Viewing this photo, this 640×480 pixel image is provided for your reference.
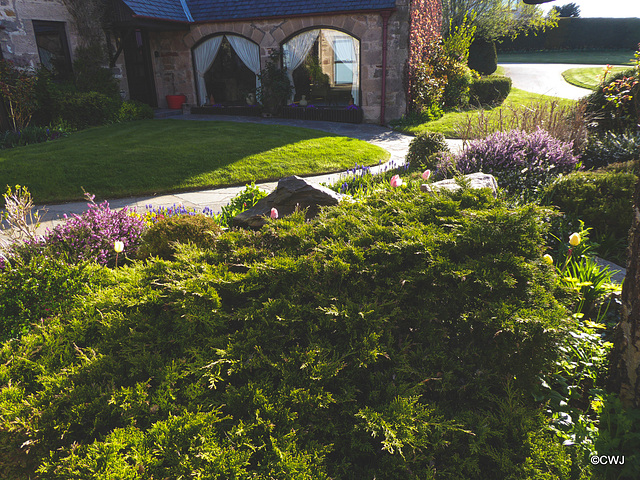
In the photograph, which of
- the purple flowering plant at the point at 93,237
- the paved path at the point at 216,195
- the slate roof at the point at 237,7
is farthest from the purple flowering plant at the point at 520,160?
the slate roof at the point at 237,7

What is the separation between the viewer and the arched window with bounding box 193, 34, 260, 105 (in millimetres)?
14312

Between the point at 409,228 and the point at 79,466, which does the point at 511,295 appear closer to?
the point at 409,228

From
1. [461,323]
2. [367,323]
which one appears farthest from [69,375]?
[461,323]

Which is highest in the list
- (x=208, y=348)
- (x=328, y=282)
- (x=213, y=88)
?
(x=213, y=88)

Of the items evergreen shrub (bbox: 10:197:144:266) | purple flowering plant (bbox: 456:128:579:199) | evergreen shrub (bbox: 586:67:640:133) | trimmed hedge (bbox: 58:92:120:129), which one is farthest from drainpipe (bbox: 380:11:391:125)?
evergreen shrub (bbox: 10:197:144:266)

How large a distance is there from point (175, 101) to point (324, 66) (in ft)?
18.7

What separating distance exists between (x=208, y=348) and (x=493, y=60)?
24.6m

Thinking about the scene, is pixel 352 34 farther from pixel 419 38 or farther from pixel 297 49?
pixel 419 38

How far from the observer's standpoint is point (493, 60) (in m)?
22.2

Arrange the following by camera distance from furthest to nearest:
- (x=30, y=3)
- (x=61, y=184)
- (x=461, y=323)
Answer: (x=30, y=3) → (x=61, y=184) → (x=461, y=323)

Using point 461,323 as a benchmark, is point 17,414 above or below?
below

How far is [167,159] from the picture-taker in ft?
26.2

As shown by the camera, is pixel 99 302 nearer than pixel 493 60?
Yes

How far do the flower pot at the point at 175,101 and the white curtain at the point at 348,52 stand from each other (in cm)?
572
